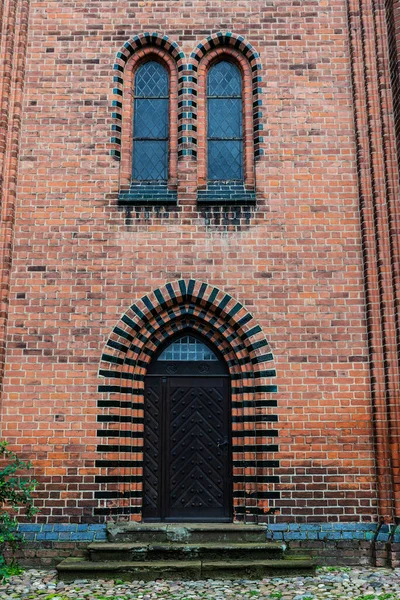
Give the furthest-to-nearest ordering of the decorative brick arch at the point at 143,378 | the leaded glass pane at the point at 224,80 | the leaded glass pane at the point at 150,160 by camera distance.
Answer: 1. the leaded glass pane at the point at 224,80
2. the leaded glass pane at the point at 150,160
3. the decorative brick arch at the point at 143,378

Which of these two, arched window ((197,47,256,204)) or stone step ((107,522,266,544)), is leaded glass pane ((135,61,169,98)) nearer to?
arched window ((197,47,256,204))

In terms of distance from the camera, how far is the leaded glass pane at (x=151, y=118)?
341 inches

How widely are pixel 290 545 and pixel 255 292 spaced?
127 inches

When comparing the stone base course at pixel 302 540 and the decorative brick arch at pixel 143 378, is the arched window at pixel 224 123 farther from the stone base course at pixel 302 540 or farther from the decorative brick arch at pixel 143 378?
the stone base course at pixel 302 540

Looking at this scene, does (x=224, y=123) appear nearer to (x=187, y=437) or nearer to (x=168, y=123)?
(x=168, y=123)

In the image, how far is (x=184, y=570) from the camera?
658 centimetres

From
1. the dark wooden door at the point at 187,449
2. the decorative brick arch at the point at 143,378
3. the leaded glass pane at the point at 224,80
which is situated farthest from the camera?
the leaded glass pane at the point at 224,80

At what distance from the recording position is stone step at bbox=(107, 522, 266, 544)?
7.04m

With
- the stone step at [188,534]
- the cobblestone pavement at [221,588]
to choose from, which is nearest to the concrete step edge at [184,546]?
the stone step at [188,534]

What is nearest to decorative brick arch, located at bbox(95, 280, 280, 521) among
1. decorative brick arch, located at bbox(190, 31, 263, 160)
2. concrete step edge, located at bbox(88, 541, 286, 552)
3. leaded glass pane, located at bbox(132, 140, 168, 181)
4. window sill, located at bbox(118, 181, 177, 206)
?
concrete step edge, located at bbox(88, 541, 286, 552)

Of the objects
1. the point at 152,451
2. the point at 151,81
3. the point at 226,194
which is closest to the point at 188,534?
the point at 152,451

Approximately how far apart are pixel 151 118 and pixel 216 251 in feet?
7.90

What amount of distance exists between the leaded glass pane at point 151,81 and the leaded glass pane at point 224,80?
70 cm

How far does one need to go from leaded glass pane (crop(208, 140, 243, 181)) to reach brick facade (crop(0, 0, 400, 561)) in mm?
191
